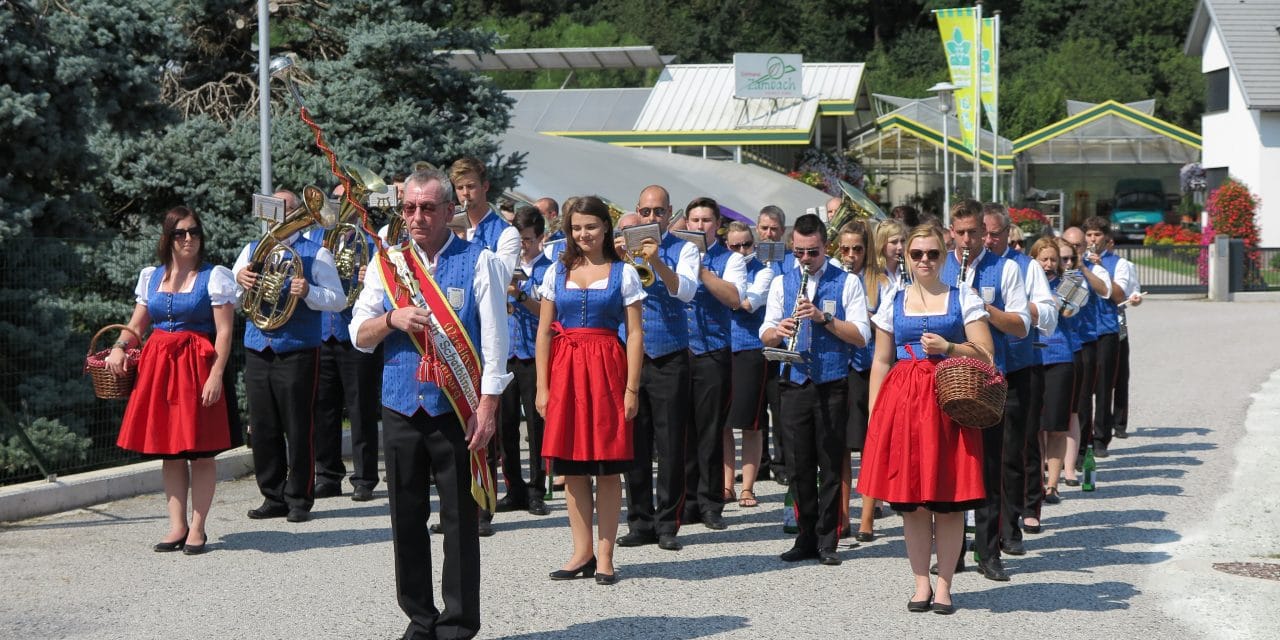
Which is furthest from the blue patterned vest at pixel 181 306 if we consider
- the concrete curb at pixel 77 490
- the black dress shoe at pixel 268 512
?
the concrete curb at pixel 77 490

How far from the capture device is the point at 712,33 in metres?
78.2

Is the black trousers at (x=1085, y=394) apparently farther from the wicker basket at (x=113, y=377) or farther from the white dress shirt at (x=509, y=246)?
the wicker basket at (x=113, y=377)

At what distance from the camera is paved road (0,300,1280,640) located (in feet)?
22.8

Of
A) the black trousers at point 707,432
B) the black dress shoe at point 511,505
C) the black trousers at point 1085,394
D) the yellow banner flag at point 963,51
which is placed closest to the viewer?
the black trousers at point 707,432

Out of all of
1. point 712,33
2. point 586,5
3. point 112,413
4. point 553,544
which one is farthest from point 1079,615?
point 586,5

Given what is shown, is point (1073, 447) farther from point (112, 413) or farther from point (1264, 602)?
point (112, 413)

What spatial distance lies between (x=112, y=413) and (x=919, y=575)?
6667 millimetres

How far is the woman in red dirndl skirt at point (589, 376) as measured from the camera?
7.76m

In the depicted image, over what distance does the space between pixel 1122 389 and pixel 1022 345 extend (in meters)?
5.65

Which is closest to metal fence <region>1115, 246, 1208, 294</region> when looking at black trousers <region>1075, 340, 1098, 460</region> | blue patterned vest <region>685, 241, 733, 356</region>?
black trousers <region>1075, 340, 1098, 460</region>

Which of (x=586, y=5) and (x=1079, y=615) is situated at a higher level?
(x=586, y=5)

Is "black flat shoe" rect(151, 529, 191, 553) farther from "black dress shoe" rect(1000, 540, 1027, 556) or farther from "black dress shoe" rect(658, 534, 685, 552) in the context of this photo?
"black dress shoe" rect(1000, 540, 1027, 556)

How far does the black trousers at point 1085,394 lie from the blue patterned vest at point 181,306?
5999 mm

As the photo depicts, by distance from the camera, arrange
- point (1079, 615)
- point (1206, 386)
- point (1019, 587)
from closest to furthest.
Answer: point (1079, 615), point (1019, 587), point (1206, 386)
